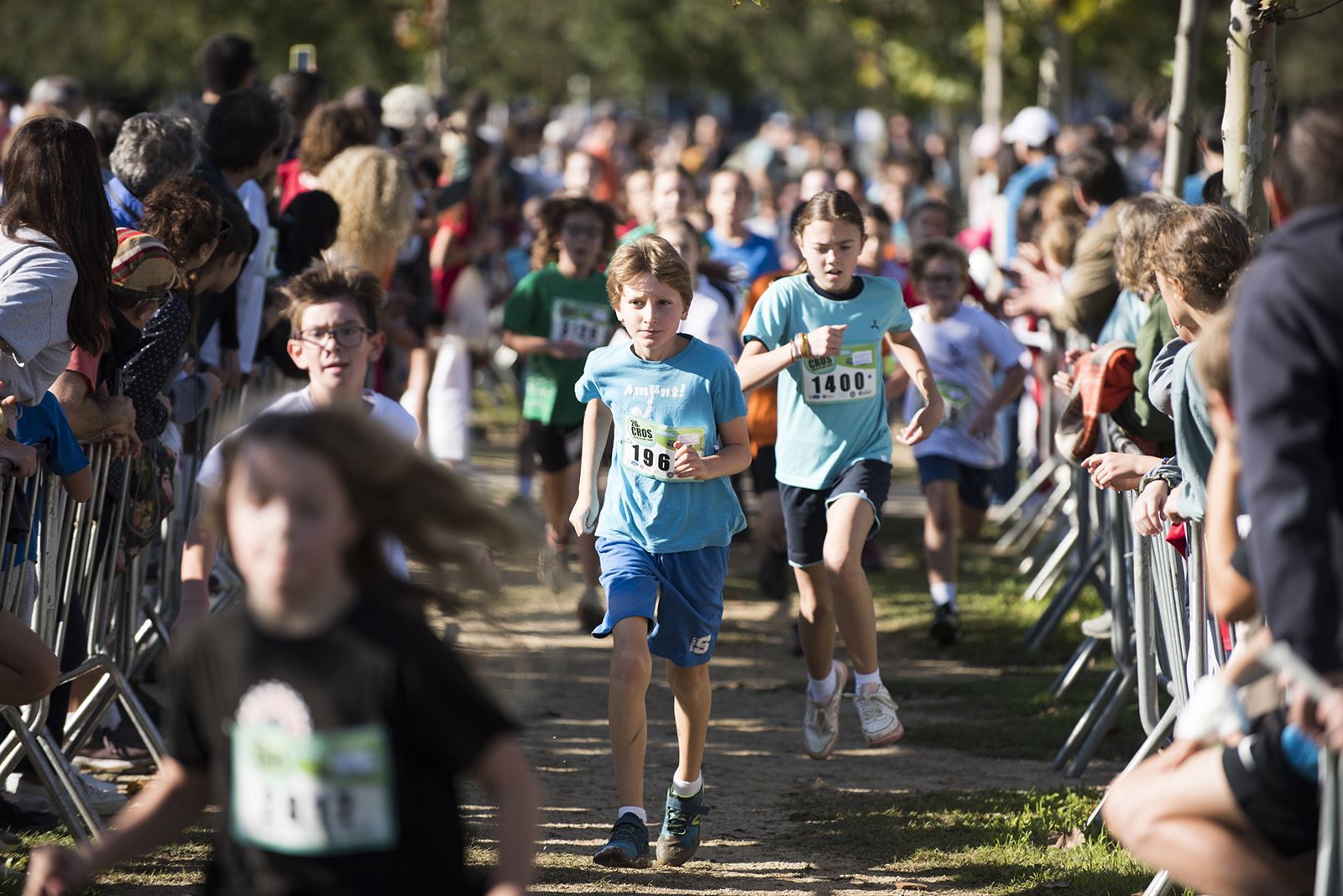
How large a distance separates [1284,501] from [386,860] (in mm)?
1554

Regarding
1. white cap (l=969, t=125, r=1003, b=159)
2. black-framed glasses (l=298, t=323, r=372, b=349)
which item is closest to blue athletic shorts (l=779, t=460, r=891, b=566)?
black-framed glasses (l=298, t=323, r=372, b=349)

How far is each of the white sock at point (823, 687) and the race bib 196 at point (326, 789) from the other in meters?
3.67

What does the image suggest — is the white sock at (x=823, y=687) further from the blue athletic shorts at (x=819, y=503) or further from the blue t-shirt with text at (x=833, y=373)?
the blue t-shirt with text at (x=833, y=373)

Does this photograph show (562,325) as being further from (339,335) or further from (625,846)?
(339,335)

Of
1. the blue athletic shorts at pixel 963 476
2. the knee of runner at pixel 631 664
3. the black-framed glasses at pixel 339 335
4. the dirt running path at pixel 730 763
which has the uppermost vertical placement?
the black-framed glasses at pixel 339 335

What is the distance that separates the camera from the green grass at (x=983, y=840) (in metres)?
5.01

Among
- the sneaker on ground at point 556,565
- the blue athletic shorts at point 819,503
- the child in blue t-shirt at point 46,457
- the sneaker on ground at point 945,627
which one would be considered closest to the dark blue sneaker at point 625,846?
the blue athletic shorts at point 819,503

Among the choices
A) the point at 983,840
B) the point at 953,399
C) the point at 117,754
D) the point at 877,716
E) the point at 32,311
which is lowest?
the point at 983,840

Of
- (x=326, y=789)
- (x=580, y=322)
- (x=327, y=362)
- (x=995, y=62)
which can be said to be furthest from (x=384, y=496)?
(x=995, y=62)

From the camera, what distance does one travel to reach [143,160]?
614cm

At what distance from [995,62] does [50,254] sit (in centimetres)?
1480

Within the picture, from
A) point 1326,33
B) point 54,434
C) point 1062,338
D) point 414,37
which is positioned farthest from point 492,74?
point 54,434

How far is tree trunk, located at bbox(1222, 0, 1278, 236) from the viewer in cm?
575

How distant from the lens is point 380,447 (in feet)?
9.36
